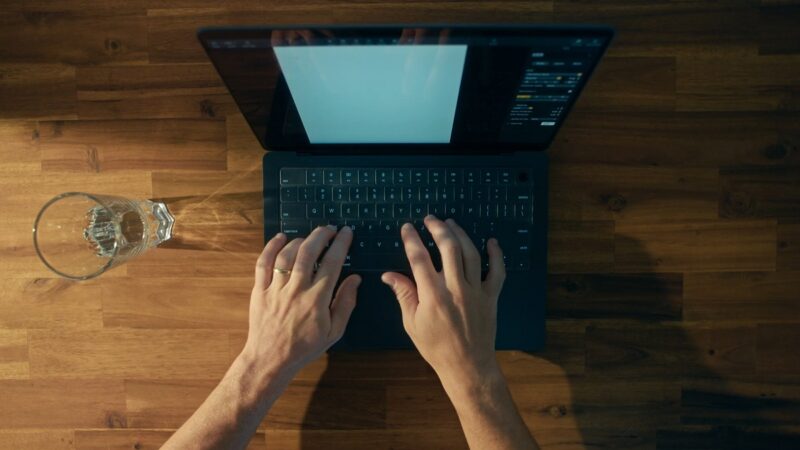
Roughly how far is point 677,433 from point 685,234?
0.37 metres

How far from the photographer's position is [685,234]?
0.95 m

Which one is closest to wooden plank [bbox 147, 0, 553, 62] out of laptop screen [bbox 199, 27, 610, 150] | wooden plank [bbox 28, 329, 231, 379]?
laptop screen [bbox 199, 27, 610, 150]

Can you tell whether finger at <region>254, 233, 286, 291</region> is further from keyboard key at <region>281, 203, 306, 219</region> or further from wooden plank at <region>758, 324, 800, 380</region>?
wooden plank at <region>758, 324, 800, 380</region>

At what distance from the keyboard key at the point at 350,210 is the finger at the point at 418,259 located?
0.09 metres

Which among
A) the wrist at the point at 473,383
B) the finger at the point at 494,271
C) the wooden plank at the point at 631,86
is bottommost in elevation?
the wrist at the point at 473,383

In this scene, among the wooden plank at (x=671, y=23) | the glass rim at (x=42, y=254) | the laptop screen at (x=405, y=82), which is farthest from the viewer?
the wooden plank at (x=671, y=23)

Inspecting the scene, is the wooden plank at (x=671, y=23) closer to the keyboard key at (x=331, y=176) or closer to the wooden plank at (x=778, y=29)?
the wooden plank at (x=778, y=29)

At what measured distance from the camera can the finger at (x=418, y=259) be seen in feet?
2.82

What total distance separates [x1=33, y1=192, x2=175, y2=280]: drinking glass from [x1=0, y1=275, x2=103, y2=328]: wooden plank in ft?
0.21

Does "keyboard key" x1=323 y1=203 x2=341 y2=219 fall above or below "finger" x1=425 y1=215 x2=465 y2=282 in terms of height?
above

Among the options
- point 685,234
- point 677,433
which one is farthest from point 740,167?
point 677,433

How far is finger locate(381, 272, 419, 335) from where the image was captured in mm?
884

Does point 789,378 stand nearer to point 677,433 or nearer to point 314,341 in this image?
point 677,433

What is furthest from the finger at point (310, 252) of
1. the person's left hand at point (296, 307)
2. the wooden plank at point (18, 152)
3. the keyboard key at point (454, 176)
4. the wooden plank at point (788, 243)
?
the wooden plank at point (788, 243)
